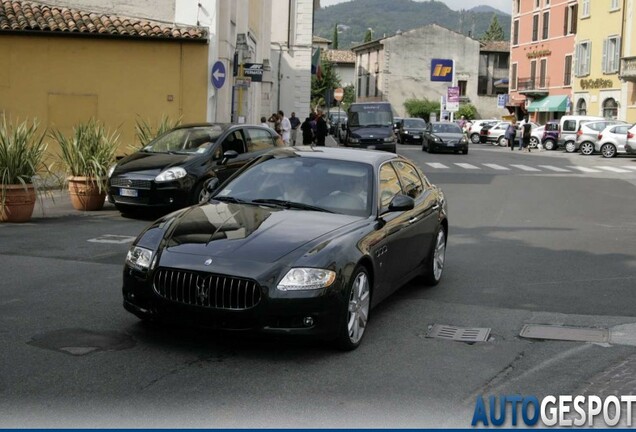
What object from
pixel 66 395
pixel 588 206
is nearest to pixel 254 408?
pixel 66 395

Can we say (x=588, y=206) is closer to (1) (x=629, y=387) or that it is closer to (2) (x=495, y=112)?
(1) (x=629, y=387)

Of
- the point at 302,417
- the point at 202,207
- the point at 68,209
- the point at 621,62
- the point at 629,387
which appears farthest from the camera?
the point at 621,62

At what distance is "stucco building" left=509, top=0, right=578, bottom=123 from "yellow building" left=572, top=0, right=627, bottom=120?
245 cm

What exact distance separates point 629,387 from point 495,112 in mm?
87163

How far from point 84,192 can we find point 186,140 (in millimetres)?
1994

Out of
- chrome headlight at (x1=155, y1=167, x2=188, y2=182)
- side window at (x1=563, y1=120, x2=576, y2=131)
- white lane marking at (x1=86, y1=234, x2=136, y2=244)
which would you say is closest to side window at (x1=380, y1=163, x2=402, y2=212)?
white lane marking at (x1=86, y1=234, x2=136, y2=244)

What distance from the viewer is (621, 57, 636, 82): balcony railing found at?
1980 inches

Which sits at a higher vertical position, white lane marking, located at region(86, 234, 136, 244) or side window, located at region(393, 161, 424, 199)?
side window, located at region(393, 161, 424, 199)

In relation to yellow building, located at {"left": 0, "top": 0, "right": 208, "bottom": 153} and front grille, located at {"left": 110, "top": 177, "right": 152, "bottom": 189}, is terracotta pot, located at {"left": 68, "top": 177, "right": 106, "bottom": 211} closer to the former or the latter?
front grille, located at {"left": 110, "top": 177, "right": 152, "bottom": 189}

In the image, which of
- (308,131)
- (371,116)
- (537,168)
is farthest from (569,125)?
(308,131)

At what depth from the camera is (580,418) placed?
5.09 m

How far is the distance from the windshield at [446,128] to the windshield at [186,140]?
27.6m

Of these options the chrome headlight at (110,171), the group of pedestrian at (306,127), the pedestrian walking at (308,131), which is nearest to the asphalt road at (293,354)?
the chrome headlight at (110,171)

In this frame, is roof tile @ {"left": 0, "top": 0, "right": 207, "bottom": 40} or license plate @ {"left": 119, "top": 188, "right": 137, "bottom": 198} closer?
license plate @ {"left": 119, "top": 188, "right": 137, "bottom": 198}
